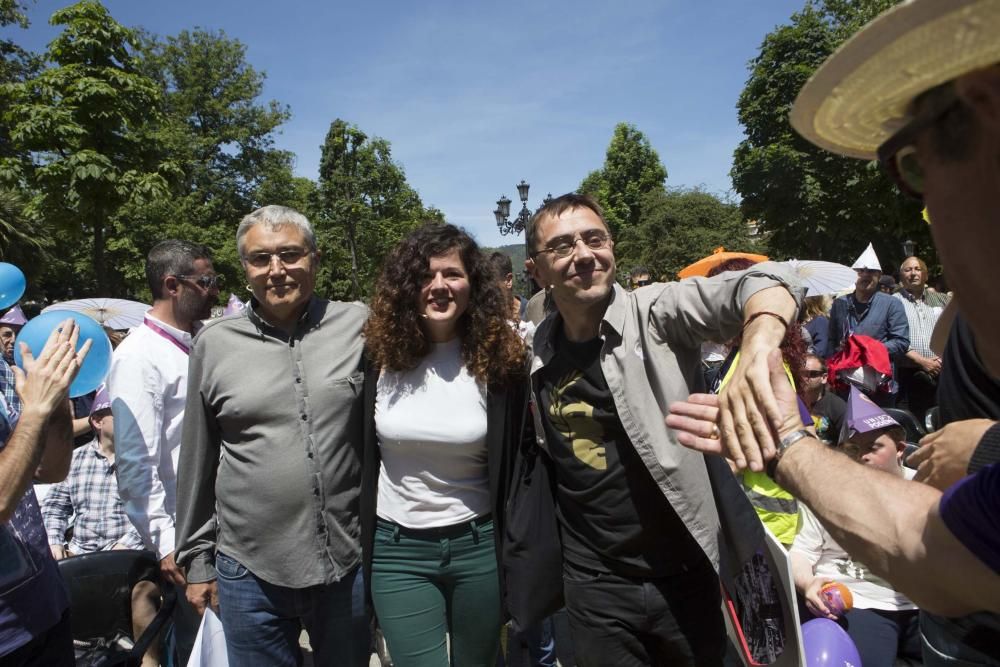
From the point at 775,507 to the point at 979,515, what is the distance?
7.05 ft

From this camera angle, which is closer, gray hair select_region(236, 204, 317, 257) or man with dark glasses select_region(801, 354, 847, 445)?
gray hair select_region(236, 204, 317, 257)

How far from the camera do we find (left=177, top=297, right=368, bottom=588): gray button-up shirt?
2.22m

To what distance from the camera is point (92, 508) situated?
3295 millimetres

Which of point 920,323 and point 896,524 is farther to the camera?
point 920,323

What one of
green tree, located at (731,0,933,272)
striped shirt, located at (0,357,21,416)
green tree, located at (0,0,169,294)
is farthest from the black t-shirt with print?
green tree, located at (731,0,933,272)

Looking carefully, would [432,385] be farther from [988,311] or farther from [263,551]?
[988,311]

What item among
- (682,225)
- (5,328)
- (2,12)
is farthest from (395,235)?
(5,328)

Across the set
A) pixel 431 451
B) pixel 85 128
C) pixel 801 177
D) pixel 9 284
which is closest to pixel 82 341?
pixel 431 451

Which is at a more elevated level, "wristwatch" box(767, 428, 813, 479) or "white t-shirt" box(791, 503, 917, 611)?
"wristwatch" box(767, 428, 813, 479)

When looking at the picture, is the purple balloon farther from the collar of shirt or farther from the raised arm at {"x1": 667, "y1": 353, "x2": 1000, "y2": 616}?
the collar of shirt

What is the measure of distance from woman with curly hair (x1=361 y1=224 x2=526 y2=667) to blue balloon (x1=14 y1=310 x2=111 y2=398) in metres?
1.16

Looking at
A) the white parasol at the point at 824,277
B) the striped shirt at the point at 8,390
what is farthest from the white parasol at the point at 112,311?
the white parasol at the point at 824,277

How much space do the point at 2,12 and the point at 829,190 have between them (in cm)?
2725

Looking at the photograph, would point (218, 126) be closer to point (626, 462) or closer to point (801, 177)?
point (801, 177)
